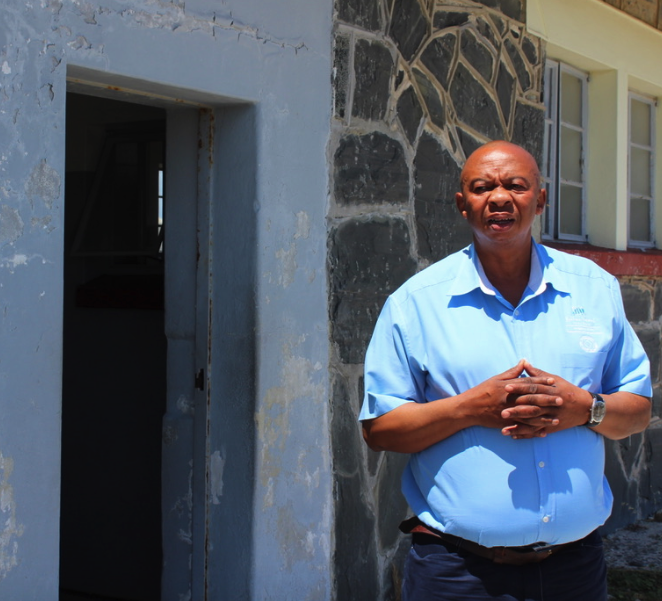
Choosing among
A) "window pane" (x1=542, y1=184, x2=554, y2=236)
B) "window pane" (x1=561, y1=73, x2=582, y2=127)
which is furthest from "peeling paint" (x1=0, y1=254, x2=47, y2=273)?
"window pane" (x1=561, y1=73, x2=582, y2=127)

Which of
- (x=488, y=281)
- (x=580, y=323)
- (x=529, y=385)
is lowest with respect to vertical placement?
(x=529, y=385)

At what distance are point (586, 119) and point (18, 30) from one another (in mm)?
4528

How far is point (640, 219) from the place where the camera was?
23.0 ft

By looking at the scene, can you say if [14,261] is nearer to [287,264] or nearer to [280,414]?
[287,264]

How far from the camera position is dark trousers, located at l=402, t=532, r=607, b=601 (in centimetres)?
218

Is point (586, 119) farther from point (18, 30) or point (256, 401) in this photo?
point (18, 30)

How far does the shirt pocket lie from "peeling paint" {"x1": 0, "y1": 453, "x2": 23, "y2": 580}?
1.62 m

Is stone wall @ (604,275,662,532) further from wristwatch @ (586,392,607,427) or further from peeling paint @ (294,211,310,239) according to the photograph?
wristwatch @ (586,392,607,427)

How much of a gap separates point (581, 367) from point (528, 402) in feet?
0.75

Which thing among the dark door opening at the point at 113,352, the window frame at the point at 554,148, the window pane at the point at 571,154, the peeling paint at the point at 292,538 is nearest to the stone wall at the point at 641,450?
the window frame at the point at 554,148

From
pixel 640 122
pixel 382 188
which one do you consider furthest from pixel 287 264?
pixel 640 122

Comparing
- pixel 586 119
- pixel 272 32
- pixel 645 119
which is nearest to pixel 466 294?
pixel 272 32

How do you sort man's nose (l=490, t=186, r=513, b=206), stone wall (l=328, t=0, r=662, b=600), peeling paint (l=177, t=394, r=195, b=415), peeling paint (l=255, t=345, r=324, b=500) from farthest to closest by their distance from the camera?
stone wall (l=328, t=0, r=662, b=600) < peeling paint (l=177, t=394, r=195, b=415) < peeling paint (l=255, t=345, r=324, b=500) < man's nose (l=490, t=186, r=513, b=206)

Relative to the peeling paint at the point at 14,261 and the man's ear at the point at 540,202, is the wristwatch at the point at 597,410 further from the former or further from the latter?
the peeling paint at the point at 14,261
